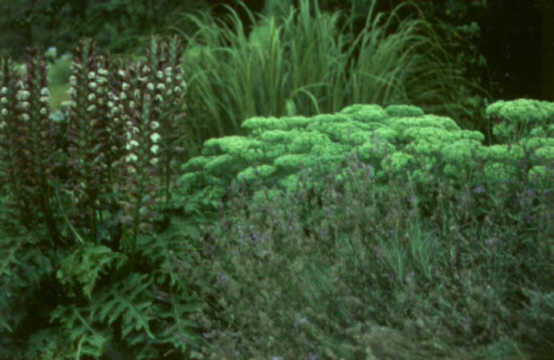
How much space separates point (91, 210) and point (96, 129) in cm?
43

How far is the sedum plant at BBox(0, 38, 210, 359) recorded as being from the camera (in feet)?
9.91

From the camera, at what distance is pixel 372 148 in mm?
3742

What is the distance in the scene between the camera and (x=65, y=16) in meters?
8.36

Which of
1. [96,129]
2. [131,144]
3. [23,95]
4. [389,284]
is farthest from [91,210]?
[389,284]

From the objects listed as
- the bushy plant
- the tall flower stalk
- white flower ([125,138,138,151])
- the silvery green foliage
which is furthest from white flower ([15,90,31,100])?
the bushy plant

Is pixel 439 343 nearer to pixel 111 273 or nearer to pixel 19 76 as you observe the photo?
pixel 111 273

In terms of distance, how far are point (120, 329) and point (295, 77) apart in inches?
115

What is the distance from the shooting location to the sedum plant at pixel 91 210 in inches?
119

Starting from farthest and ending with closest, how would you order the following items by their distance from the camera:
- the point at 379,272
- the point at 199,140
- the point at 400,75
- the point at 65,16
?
the point at 65,16 < the point at 400,75 < the point at 199,140 < the point at 379,272

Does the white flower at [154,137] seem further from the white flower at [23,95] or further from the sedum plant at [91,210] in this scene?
the white flower at [23,95]

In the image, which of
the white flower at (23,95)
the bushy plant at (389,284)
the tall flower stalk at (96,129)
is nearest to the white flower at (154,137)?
the tall flower stalk at (96,129)

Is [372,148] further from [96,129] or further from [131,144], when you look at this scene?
[96,129]

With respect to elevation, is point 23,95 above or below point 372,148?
above

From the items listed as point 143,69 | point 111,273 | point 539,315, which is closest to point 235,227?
point 111,273
